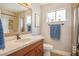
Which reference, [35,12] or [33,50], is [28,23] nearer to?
[35,12]

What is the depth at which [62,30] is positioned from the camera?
1.35 m

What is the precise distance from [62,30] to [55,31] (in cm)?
10

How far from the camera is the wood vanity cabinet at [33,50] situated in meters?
1.21

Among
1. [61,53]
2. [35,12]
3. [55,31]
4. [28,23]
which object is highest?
[35,12]

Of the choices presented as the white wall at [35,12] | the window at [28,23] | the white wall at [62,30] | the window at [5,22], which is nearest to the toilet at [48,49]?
the white wall at [62,30]

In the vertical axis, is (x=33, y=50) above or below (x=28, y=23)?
below

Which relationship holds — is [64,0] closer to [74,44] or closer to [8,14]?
[74,44]

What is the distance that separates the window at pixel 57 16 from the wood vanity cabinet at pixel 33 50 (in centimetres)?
38

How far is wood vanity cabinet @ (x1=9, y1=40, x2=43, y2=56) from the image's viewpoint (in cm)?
121

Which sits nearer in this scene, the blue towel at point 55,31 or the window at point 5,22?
the window at point 5,22

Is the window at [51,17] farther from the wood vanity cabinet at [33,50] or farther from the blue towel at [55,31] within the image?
the wood vanity cabinet at [33,50]

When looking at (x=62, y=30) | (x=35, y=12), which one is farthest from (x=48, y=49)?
(x=35, y=12)

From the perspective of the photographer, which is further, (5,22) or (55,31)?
(55,31)

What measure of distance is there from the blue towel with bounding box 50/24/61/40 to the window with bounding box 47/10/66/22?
0.29 ft
